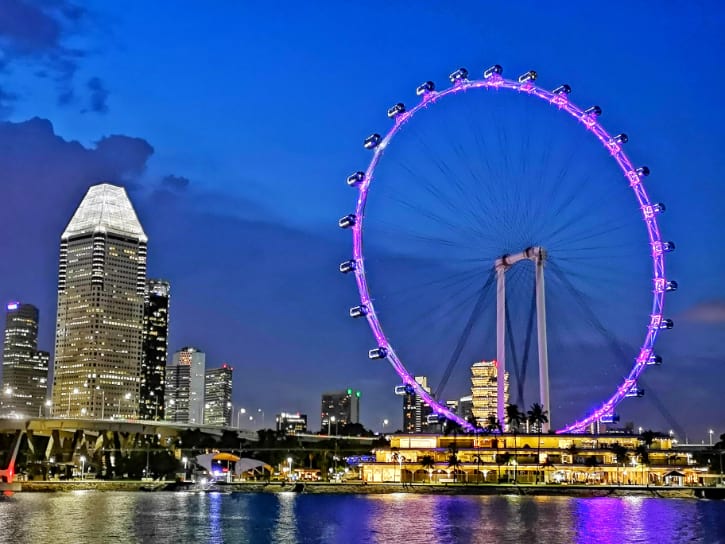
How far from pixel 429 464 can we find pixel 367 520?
6153 cm

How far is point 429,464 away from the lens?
149500 mm

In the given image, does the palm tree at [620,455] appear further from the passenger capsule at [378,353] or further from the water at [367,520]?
the passenger capsule at [378,353]

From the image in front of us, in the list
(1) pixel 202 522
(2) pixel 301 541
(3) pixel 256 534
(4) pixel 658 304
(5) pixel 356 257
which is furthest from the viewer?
(4) pixel 658 304

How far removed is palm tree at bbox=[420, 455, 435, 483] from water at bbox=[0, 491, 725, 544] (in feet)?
74.0

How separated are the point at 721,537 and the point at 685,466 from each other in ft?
265

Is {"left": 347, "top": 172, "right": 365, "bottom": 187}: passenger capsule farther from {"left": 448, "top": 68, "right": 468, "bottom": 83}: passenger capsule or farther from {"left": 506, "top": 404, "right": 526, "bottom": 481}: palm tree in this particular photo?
{"left": 506, "top": 404, "right": 526, "bottom": 481}: palm tree

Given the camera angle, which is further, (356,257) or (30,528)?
(356,257)

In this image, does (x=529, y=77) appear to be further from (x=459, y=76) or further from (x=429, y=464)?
(x=429, y=464)

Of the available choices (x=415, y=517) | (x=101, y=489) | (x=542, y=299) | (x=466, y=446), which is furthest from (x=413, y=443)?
(x=415, y=517)

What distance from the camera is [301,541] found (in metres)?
72.6

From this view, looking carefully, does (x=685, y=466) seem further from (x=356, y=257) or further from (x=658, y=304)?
(x=356, y=257)

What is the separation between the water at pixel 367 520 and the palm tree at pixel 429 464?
22.6 metres

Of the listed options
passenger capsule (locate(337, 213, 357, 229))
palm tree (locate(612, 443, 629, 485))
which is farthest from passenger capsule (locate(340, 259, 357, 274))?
palm tree (locate(612, 443, 629, 485))

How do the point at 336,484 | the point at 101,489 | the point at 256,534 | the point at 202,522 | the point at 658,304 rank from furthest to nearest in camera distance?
1. the point at 101,489
2. the point at 336,484
3. the point at 658,304
4. the point at 202,522
5. the point at 256,534
